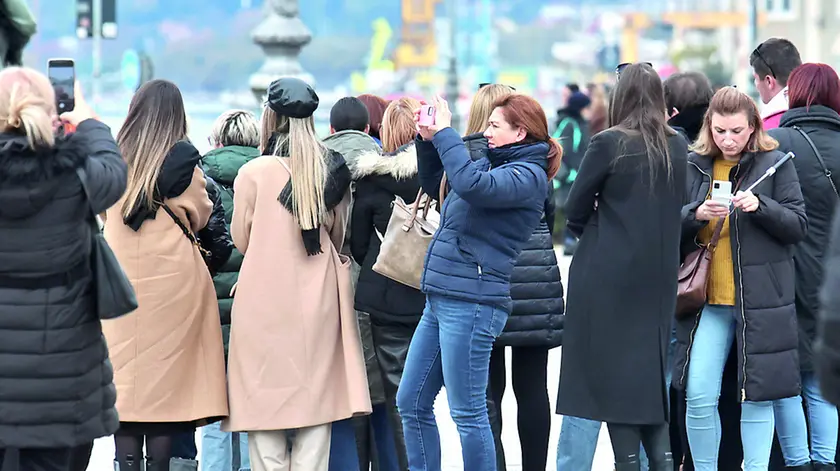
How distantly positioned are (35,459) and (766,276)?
285 cm

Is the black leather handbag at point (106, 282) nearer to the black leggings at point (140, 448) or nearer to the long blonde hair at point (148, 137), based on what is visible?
the long blonde hair at point (148, 137)

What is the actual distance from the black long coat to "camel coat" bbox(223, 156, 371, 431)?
3.25ft

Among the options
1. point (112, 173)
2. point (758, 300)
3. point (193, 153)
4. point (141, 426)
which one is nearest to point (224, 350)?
point (141, 426)

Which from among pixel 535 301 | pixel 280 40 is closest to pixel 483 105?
pixel 535 301

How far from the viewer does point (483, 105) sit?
5.67m

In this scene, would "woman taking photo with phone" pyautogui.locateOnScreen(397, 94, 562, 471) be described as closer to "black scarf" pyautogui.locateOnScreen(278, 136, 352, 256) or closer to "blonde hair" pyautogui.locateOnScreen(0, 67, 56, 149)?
"black scarf" pyautogui.locateOnScreen(278, 136, 352, 256)

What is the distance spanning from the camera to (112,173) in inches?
173

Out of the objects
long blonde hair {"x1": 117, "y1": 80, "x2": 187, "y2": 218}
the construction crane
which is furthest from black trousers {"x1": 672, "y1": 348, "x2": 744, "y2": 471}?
the construction crane

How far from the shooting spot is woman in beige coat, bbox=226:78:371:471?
5312 millimetres

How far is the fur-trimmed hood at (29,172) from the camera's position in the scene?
14.0ft

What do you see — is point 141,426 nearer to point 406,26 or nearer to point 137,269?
point 137,269

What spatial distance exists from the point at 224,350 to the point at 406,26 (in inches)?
1258

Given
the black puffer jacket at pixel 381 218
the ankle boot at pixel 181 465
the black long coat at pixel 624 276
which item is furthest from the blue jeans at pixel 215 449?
the black long coat at pixel 624 276

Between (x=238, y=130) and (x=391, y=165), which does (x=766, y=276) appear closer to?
(x=391, y=165)
